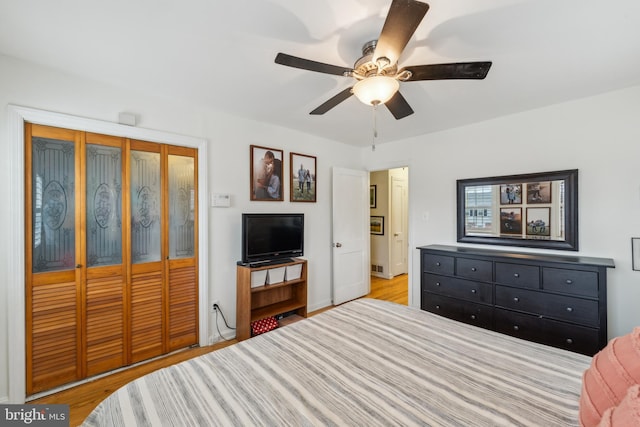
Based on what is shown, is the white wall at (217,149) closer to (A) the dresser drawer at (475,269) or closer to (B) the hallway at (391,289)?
(B) the hallway at (391,289)

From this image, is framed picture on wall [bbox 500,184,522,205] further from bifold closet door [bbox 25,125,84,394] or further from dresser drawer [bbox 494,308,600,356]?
bifold closet door [bbox 25,125,84,394]

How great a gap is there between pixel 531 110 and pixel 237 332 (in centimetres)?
403

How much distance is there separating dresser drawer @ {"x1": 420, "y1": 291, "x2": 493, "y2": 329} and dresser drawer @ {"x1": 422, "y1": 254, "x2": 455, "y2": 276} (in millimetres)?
290

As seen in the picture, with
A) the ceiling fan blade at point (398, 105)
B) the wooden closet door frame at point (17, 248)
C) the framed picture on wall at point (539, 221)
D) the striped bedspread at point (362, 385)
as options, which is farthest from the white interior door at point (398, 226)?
the wooden closet door frame at point (17, 248)

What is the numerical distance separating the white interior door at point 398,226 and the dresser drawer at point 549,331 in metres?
3.00

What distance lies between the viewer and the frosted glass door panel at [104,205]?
223cm

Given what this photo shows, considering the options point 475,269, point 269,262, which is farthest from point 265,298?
point 475,269

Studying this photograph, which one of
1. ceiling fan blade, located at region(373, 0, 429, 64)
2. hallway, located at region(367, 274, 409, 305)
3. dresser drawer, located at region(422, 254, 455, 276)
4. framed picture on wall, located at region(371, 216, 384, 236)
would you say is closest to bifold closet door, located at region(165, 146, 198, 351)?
ceiling fan blade, located at region(373, 0, 429, 64)

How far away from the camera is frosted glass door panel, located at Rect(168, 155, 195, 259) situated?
8.73ft

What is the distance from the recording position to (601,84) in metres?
2.27

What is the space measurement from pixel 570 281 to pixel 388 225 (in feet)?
10.7

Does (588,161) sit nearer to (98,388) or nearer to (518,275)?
(518,275)

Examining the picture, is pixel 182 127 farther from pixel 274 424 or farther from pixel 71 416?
pixel 274 424

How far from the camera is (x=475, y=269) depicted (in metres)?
2.76
